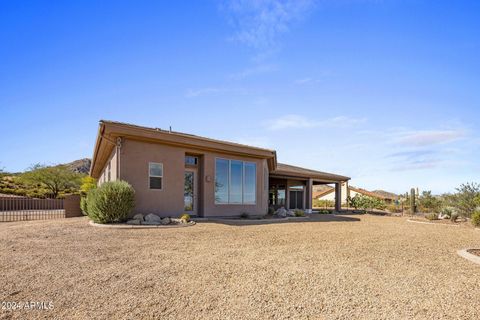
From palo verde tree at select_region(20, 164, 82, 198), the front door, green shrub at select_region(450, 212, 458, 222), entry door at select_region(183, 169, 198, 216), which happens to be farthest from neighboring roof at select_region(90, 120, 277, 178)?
palo verde tree at select_region(20, 164, 82, 198)

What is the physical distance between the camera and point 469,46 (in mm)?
12164

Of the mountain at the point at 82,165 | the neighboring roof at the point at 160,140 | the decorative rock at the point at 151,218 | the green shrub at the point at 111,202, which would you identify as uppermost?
the mountain at the point at 82,165

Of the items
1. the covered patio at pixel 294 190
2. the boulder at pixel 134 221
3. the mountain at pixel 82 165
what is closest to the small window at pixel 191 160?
the boulder at pixel 134 221

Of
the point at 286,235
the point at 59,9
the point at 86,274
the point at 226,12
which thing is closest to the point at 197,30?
the point at 226,12

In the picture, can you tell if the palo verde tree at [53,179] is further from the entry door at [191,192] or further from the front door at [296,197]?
the entry door at [191,192]

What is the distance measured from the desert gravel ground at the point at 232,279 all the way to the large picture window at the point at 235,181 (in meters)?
7.13

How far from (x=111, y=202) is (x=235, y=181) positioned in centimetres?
673

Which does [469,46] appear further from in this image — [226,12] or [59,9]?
[59,9]

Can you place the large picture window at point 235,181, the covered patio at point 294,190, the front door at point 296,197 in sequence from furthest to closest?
the front door at point 296,197 < the covered patio at point 294,190 < the large picture window at point 235,181

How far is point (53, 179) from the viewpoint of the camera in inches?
1439

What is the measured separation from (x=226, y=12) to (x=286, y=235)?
27.2 ft

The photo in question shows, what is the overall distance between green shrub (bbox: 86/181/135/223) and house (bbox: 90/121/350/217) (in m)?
1.08

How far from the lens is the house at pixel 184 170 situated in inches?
493

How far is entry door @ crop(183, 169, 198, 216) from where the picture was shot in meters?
14.7
